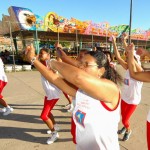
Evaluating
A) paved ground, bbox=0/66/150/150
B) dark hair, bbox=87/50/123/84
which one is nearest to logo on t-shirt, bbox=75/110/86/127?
dark hair, bbox=87/50/123/84

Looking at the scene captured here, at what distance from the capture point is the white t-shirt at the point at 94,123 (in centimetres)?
165

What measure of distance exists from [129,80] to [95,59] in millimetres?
2143

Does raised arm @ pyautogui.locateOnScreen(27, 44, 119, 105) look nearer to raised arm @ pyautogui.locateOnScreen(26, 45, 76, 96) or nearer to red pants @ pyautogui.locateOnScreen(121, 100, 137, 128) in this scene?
raised arm @ pyautogui.locateOnScreen(26, 45, 76, 96)

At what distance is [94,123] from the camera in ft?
5.50

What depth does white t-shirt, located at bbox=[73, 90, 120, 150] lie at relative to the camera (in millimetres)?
1653

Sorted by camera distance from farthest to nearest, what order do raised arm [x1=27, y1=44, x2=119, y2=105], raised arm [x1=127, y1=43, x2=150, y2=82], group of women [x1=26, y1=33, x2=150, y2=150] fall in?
raised arm [x1=127, y1=43, x2=150, y2=82]
group of women [x1=26, y1=33, x2=150, y2=150]
raised arm [x1=27, y1=44, x2=119, y2=105]

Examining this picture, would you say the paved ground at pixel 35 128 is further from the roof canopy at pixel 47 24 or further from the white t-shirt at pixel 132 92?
the roof canopy at pixel 47 24

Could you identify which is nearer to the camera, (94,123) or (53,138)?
(94,123)

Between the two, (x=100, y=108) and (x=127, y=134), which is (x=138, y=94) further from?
(x=100, y=108)

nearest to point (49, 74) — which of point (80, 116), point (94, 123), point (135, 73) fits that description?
point (80, 116)

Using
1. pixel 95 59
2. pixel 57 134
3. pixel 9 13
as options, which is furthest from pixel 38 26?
pixel 95 59

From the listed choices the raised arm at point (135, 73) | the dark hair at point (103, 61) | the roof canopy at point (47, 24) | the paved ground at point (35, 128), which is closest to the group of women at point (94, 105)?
the dark hair at point (103, 61)

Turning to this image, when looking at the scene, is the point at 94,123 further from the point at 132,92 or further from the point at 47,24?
the point at 47,24

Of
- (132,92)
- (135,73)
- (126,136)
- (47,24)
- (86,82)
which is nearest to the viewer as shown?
(86,82)
